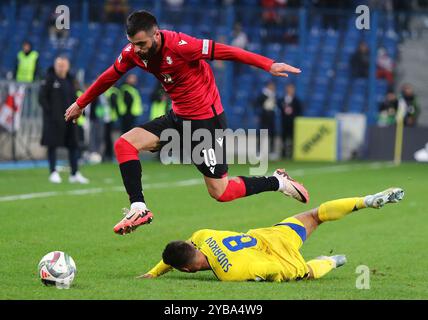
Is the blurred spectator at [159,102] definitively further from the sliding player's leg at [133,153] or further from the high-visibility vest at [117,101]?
the sliding player's leg at [133,153]

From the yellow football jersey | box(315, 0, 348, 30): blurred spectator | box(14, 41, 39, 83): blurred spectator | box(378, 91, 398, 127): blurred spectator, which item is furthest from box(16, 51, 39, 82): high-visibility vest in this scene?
the yellow football jersey

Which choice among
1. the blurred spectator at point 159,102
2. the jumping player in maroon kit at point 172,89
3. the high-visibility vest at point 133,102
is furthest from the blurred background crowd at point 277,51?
the jumping player in maroon kit at point 172,89

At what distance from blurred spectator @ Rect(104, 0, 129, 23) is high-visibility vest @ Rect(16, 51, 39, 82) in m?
4.51

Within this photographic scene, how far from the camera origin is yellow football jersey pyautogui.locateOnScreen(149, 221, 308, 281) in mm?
8859

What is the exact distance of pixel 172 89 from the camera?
10086 mm

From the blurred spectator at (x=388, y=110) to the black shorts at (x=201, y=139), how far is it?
19.3 m

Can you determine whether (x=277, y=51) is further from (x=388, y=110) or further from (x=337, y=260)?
(x=337, y=260)

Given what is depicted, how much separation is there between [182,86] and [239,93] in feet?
67.6

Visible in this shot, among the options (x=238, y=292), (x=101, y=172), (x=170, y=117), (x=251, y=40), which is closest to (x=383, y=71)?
(x=251, y=40)

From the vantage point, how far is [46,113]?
61.7 feet

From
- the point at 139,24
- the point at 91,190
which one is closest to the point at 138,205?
the point at 139,24

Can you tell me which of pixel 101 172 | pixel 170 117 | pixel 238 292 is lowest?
pixel 101 172

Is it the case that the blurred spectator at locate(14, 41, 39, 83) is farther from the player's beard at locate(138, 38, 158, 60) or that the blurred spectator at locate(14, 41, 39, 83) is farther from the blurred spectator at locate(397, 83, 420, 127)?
the player's beard at locate(138, 38, 158, 60)

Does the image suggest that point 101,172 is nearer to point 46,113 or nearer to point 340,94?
point 46,113
